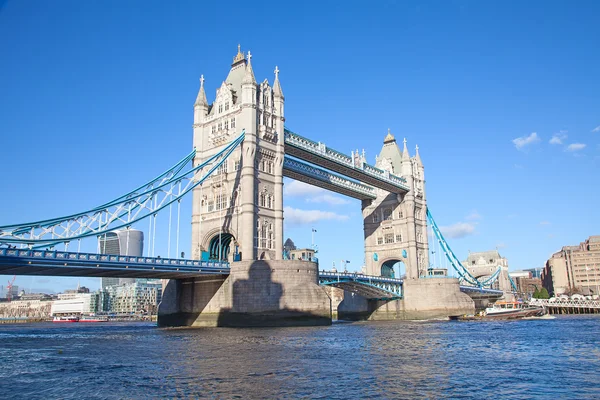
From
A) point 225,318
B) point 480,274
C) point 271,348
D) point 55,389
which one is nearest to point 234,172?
point 225,318

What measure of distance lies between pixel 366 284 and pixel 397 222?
1742cm

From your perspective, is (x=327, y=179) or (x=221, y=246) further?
(x=327, y=179)

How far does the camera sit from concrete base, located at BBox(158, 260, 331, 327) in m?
49.3

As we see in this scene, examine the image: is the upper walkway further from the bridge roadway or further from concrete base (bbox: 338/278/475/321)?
the bridge roadway

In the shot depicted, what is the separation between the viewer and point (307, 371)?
66.5 ft

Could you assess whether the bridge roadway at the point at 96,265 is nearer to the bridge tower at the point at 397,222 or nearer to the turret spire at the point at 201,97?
the turret spire at the point at 201,97

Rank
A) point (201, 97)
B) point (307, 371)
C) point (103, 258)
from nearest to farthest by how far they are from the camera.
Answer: point (307, 371) → point (103, 258) → point (201, 97)

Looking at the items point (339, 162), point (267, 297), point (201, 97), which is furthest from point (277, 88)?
point (267, 297)

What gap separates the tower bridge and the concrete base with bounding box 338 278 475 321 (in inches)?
5.6

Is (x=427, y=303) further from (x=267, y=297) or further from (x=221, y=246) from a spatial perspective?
(x=267, y=297)

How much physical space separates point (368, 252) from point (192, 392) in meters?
74.4

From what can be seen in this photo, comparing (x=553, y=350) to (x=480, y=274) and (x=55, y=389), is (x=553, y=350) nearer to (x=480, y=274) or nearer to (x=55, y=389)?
(x=55, y=389)

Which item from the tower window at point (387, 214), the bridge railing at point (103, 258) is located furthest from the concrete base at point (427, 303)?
the bridge railing at point (103, 258)

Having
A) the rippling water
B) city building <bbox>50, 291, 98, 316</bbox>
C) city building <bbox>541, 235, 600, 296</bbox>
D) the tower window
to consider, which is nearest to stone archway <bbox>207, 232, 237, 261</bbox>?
the rippling water
